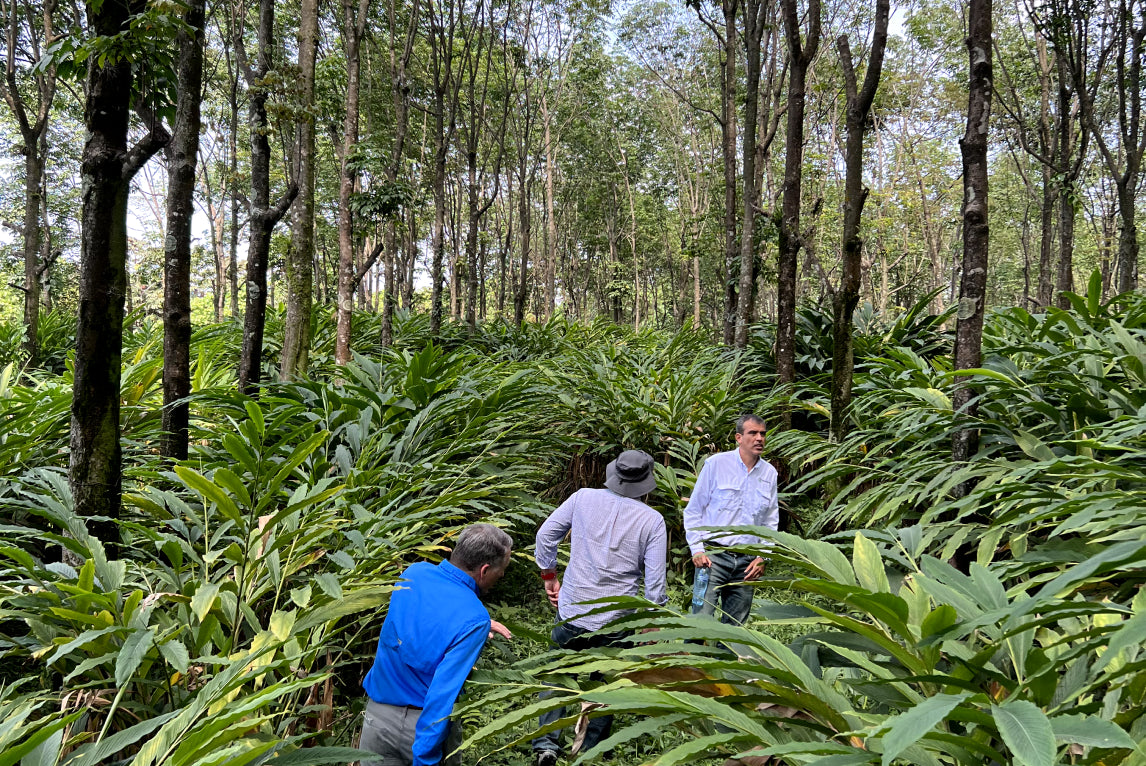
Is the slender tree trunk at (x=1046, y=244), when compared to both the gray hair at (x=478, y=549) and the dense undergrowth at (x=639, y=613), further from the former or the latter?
the gray hair at (x=478, y=549)

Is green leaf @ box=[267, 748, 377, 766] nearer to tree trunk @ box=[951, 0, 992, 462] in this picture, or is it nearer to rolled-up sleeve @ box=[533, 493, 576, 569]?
rolled-up sleeve @ box=[533, 493, 576, 569]

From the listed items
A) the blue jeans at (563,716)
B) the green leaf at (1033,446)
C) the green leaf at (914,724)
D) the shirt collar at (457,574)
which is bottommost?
the blue jeans at (563,716)

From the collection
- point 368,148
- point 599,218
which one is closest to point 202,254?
point 599,218

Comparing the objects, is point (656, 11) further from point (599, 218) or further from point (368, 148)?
point (368, 148)

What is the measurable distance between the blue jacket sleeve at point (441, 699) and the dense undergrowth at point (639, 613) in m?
0.18

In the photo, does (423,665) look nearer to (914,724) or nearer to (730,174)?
(914,724)

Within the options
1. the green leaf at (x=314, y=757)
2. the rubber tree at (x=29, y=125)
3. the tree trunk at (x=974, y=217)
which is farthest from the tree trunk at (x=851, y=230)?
the rubber tree at (x=29, y=125)

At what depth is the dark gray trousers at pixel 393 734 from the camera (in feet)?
6.92

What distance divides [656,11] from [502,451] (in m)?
18.3

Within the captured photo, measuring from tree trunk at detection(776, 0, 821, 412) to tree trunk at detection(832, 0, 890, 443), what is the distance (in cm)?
57

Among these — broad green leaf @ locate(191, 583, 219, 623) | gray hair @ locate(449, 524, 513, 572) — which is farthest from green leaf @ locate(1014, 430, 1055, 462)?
broad green leaf @ locate(191, 583, 219, 623)

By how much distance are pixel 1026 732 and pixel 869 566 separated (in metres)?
0.69

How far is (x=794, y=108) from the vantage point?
18.9ft

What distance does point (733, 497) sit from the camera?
377cm
